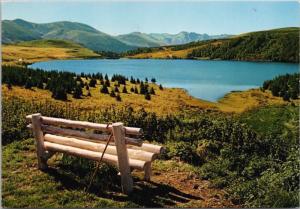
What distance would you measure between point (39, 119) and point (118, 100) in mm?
20827

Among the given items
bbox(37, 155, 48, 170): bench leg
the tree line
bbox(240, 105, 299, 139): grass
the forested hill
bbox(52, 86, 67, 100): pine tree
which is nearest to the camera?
bbox(37, 155, 48, 170): bench leg

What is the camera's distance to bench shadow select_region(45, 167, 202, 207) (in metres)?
9.86

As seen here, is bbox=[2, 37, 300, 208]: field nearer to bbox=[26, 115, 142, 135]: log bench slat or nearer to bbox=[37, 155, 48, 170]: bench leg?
bbox=[37, 155, 48, 170]: bench leg

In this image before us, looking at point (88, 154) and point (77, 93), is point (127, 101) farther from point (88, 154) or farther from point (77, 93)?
point (88, 154)

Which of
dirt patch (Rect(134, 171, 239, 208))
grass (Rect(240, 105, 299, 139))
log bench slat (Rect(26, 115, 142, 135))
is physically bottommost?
grass (Rect(240, 105, 299, 139))

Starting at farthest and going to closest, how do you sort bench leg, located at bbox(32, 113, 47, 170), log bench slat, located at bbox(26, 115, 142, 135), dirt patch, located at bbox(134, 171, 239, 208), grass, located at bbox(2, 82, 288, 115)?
grass, located at bbox(2, 82, 288, 115)
bench leg, located at bbox(32, 113, 47, 170)
dirt patch, located at bbox(134, 171, 239, 208)
log bench slat, located at bbox(26, 115, 142, 135)

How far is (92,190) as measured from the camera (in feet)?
34.1

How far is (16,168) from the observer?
1220 cm

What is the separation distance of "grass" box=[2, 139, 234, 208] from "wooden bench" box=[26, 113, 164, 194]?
43 cm

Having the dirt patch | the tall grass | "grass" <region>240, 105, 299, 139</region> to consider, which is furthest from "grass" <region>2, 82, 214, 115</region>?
the dirt patch

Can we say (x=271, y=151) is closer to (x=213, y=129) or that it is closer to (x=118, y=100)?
(x=213, y=129)

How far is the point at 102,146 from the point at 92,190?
1132 millimetres

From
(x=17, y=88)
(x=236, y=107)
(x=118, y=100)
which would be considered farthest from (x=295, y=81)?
(x=17, y=88)

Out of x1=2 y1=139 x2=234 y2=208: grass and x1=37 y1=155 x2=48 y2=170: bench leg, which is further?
x1=37 y1=155 x2=48 y2=170: bench leg
